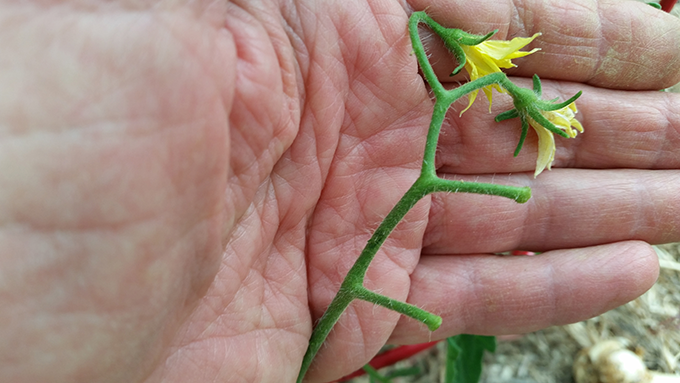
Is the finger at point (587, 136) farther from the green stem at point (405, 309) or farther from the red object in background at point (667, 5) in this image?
the green stem at point (405, 309)

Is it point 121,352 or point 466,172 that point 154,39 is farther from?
point 466,172

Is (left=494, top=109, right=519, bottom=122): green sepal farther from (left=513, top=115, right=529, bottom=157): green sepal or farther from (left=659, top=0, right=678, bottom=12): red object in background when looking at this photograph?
(left=659, top=0, right=678, bottom=12): red object in background

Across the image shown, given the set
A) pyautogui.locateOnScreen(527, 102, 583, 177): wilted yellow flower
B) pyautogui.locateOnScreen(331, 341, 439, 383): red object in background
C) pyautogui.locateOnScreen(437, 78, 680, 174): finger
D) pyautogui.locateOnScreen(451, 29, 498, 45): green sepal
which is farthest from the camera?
pyautogui.locateOnScreen(331, 341, 439, 383): red object in background

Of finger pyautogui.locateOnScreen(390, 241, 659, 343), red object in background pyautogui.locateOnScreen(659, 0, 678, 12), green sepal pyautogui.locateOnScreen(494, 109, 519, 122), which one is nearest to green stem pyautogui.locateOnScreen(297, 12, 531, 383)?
green sepal pyautogui.locateOnScreen(494, 109, 519, 122)

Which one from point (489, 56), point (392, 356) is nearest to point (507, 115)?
point (489, 56)

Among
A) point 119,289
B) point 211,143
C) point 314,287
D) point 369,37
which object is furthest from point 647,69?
point 119,289

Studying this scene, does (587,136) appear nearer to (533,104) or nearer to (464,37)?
(533,104)
